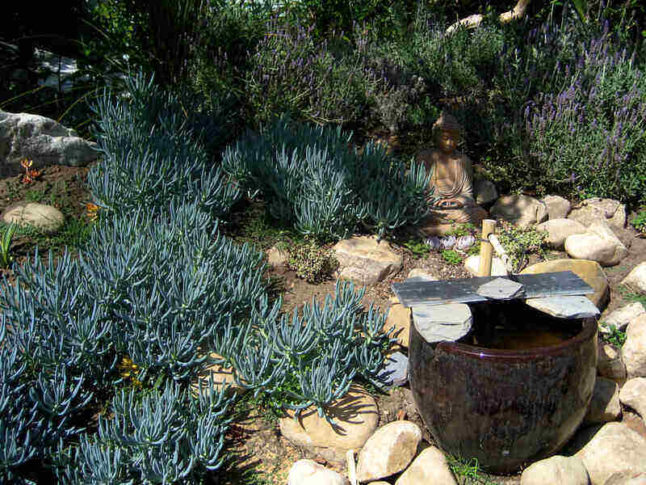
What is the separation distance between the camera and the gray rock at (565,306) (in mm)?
2727

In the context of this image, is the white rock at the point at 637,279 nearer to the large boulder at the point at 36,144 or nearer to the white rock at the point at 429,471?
the white rock at the point at 429,471

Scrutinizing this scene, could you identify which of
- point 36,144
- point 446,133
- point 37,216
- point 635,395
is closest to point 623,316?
point 635,395

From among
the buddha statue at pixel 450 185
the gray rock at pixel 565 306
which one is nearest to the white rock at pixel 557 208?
the buddha statue at pixel 450 185

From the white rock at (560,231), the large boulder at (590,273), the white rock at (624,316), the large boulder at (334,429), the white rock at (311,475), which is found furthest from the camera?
the white rock at (560,231)

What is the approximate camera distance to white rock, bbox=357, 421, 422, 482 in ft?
9.12

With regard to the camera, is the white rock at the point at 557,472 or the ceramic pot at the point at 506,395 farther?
the white rock at the point at 557,472

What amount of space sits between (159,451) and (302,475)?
0.63m

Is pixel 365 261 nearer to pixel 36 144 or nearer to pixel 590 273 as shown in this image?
pixel 590 273

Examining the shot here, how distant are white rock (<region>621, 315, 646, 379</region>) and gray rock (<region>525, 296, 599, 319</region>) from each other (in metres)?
0.91

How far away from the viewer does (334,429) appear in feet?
9.70

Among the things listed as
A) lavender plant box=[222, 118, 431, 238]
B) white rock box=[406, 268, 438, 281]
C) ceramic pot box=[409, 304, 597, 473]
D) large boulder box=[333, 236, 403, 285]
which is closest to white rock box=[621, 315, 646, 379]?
ceramic pot box=[409, 304, 597, 473]

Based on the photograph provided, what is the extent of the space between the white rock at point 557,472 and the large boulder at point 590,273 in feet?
4.65

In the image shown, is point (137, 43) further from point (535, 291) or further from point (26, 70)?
point (535, 291)

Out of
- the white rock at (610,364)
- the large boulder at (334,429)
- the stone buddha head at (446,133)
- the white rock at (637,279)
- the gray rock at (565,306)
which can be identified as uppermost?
the stone buddha head at (446,133)
